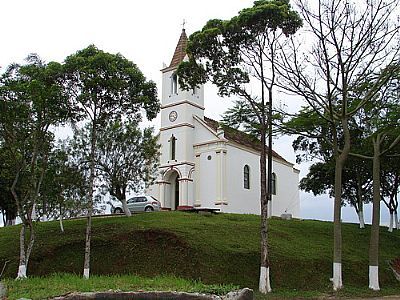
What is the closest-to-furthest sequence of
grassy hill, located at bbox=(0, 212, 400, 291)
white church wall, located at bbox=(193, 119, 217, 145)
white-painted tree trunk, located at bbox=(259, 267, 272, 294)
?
white-painted tree trunk, located at bbox=(259, 267, 272, 294), grassy hill, located at bbox=(0, 212, 400, 291), white church wall, located at bbox=(193, 119, 217, 145)

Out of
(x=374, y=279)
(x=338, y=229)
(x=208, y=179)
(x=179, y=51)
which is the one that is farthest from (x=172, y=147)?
(x=374, y=279)

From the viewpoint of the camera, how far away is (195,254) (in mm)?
17969

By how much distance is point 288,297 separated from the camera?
15.9 m

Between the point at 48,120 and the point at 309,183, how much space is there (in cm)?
1738

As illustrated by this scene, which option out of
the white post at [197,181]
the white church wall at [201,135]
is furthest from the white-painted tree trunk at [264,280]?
the white church wall at [201,135]

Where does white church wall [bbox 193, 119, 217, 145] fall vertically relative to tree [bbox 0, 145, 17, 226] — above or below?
above

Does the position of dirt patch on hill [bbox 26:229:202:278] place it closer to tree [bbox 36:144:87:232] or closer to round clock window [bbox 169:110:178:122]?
tree [bbox 36:144:87:232]

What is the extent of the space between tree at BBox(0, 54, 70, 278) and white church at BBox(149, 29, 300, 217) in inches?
672

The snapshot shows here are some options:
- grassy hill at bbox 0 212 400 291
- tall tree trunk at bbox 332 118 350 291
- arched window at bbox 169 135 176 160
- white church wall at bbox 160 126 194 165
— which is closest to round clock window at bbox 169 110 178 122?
white church wall at bbox 160 126 194 165

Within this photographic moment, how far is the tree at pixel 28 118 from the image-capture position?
1714 cm

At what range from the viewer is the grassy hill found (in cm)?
1755

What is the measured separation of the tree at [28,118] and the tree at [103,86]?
0.62m

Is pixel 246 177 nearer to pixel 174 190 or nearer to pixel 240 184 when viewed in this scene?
pixel 240 184

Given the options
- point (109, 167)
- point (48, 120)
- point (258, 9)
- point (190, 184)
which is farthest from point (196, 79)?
point (190, 184)
